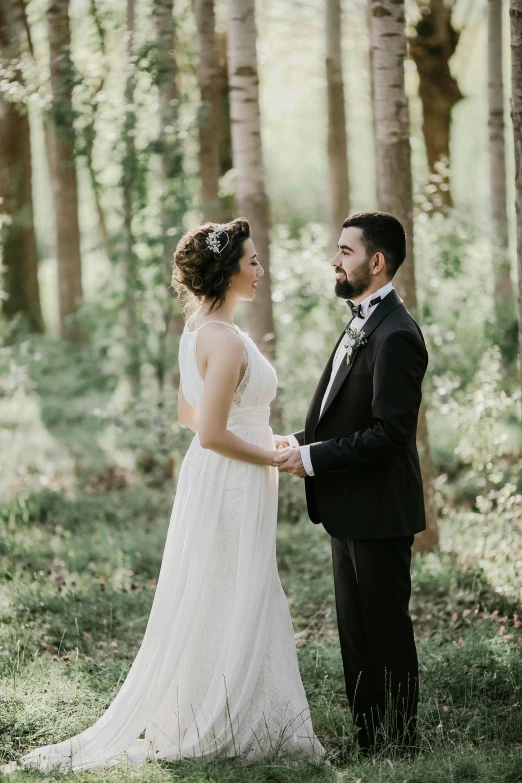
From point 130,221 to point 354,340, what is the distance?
5847mm

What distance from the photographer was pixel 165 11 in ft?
29.7

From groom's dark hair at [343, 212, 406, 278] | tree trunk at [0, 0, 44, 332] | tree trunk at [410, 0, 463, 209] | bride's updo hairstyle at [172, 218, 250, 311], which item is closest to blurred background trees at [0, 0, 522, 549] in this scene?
tree trunk at [0, 0, 44, 332]

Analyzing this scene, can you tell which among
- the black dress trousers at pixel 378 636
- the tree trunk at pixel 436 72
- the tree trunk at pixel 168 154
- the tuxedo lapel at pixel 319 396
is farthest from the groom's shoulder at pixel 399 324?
the tree trunk at pixel 436 72

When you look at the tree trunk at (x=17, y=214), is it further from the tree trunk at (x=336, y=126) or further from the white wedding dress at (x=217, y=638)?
the white wedding dress at (x=217, y=638)

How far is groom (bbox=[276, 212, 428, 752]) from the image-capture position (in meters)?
3.69

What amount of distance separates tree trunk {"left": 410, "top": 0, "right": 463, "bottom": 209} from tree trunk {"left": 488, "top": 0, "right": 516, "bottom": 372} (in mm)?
5003

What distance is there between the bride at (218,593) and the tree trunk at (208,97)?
18.3ft

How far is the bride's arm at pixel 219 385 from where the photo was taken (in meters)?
3.73

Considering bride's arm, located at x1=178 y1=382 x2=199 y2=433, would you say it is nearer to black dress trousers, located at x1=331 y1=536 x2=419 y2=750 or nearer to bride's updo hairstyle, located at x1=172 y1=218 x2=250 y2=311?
bride's updo hairstyle, located at x1=172 y1=218 x2=250 y2=311

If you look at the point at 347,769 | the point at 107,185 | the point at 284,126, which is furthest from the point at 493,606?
the point at 284,126

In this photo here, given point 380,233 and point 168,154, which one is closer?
point 380,233

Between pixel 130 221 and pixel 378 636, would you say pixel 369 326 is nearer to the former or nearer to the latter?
pixel 378 636

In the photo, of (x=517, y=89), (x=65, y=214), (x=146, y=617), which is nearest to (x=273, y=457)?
(x=146, y=617)

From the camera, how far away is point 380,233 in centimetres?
380
